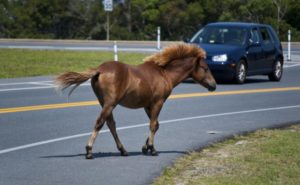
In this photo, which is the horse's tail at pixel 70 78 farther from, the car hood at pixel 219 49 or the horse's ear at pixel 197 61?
the car hood at pixel 219 49

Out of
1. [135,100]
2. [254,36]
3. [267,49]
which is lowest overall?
[267,49]

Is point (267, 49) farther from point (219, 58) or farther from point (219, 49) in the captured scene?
point (219, 58)

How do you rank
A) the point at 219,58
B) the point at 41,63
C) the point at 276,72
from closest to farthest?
the point at 219,58 → the point at 276,72 → the point at 41,63

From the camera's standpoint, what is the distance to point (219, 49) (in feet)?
69.7

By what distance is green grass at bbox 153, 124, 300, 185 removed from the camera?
8172mm

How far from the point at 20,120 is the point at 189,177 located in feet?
16.5

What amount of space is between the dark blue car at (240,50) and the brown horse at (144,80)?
10.9 m

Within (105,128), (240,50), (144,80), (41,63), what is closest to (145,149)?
(144,80)

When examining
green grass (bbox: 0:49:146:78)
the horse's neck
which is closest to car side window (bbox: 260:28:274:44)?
green grass (bbox: 0:49:146:78)

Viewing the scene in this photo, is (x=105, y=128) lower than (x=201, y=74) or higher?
lower

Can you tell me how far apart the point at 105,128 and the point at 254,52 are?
10798 mm

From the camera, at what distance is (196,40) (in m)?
22.2

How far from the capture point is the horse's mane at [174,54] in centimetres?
996

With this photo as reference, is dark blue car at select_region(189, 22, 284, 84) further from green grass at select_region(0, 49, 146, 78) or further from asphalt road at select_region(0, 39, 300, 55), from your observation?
asphalt road at select_region(0, 39, 300, 55)
